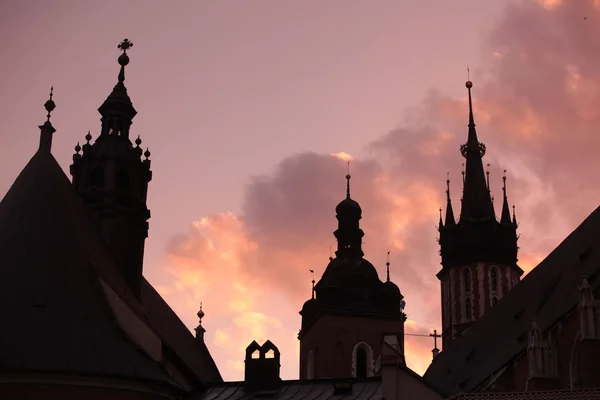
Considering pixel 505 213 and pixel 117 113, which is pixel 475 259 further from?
pixel 117 113

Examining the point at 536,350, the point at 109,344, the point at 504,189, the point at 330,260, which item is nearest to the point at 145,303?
the point at 109,344

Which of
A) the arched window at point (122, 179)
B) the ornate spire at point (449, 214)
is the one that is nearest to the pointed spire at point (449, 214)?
the ornate spire at point (449, 214)

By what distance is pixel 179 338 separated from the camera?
4691 centimetres

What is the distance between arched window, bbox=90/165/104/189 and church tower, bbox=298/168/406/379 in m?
21.1

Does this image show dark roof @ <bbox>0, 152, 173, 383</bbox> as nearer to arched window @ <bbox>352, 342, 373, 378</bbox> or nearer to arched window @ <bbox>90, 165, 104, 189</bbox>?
arched window @ <bbox>90, 165, 104, 189</bbox>

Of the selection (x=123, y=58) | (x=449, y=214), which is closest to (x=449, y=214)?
(x=449, y=214)

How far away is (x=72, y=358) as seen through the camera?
30.3m

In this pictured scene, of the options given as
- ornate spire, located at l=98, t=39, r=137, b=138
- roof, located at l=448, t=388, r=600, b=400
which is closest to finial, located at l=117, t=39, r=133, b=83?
ornate spire, located at l=98, t=39, r=137, b=138

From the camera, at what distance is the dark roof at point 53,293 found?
99.2ft

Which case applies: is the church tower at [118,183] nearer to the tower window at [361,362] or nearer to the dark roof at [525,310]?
the dark roof at [525,310]

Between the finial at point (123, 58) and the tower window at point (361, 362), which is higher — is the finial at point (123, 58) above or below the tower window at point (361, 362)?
above

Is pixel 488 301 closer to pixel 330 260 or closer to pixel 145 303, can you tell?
pixel 330 260

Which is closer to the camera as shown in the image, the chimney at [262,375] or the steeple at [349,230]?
the chimney at [262,375]

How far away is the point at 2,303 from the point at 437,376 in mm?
28866
